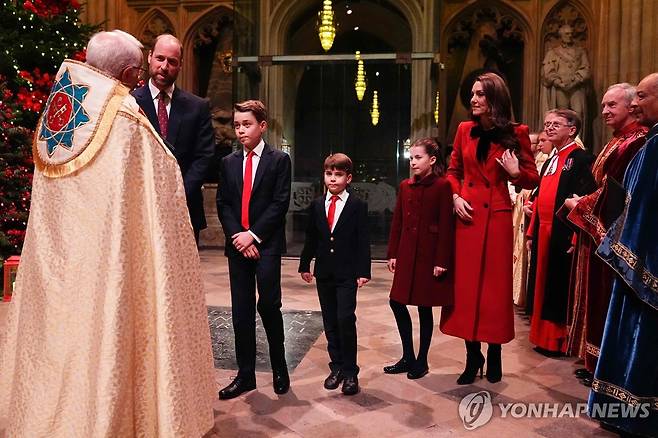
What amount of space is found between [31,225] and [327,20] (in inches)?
333

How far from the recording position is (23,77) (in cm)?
662

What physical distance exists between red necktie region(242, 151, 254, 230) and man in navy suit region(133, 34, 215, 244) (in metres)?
0.21

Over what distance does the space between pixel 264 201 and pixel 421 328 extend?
132cm

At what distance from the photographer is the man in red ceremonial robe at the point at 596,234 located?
118 inches

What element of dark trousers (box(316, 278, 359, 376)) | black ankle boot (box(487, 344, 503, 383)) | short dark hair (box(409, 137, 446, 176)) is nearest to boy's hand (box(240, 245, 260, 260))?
dark trousers (box(316, 278, 359, 376))

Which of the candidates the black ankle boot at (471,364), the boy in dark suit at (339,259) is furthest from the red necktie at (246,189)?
the black ankle boot at (471,364)

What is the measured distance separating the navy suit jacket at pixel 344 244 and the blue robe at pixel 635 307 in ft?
4.20

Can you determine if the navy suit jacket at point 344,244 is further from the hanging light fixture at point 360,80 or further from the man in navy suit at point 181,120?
the hanging light fixture at point 360,80

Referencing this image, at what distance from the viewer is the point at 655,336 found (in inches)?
104

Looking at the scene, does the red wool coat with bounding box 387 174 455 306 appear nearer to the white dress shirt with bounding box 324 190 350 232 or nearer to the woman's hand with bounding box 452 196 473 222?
the woman's hand with bounding box 452 196 473 222

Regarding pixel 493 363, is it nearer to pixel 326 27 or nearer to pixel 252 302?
pixel 252 302

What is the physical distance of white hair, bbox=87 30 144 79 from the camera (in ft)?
7.19

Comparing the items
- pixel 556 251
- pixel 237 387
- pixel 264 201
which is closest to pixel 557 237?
pixel 556 251

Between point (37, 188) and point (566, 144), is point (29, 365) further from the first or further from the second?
point (566, 144)
